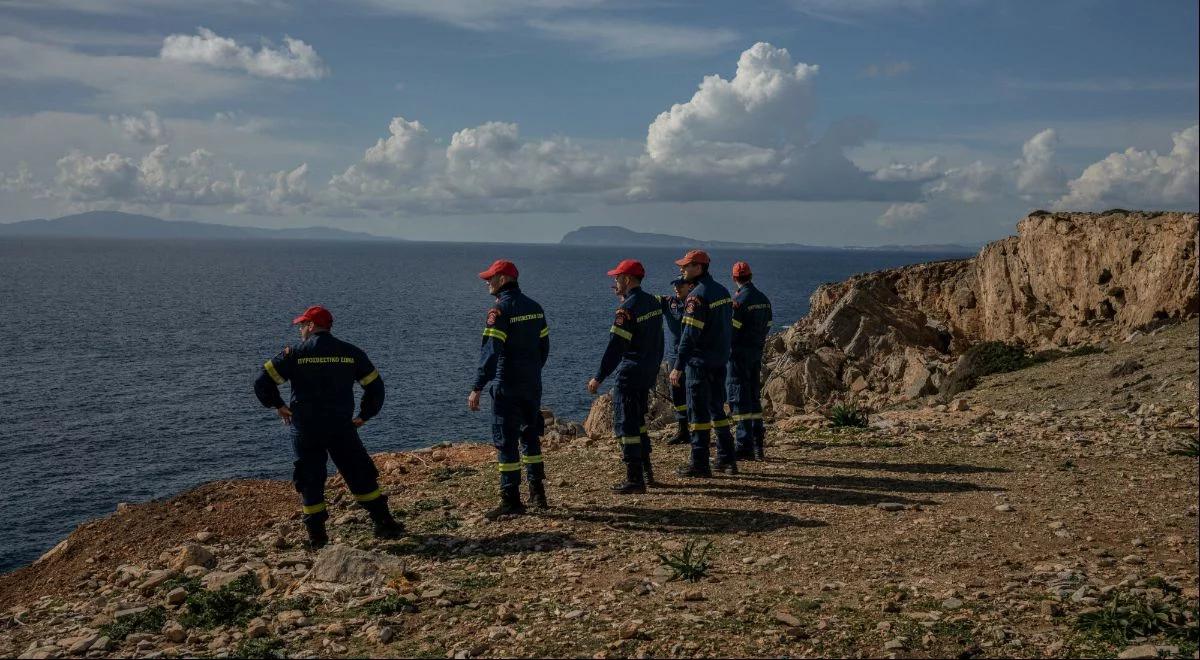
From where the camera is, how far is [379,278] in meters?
136

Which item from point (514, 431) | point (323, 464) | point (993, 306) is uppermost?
point (993, 306)

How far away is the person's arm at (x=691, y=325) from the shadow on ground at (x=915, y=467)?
279 cm

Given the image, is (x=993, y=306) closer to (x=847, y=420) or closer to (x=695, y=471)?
(x=847, y=420)

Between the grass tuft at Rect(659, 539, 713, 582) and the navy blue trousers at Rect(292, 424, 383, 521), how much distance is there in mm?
3450

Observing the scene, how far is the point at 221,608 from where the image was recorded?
7582 millimetres

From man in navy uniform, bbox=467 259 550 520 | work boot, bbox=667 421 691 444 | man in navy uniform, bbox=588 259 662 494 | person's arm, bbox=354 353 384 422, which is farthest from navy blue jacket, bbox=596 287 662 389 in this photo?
work boot, bbox=667 421 691 444

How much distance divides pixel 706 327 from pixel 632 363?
45.4 inches

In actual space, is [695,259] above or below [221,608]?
above

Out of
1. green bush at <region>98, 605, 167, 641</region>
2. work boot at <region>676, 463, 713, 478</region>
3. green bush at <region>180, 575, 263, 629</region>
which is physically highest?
work boot at <region>676, 463, 713, 478</region>

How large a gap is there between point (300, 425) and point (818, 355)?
22960 millimetres

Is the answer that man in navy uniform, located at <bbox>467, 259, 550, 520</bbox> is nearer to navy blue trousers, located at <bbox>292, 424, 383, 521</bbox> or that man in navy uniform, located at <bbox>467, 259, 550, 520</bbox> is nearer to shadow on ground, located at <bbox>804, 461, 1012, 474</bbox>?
navy blue trousers, located at <bbox>292, 424, 383, 521</bbox>

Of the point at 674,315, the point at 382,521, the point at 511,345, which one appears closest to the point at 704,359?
the point at 674,315

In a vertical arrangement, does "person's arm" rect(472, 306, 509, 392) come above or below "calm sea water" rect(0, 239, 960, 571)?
above

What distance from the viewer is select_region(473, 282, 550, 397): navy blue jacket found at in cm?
999
